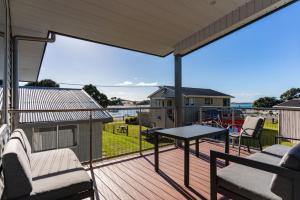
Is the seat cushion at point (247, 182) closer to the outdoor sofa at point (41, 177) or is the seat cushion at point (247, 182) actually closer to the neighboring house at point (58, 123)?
the outdoor sofa at point (41, 177)

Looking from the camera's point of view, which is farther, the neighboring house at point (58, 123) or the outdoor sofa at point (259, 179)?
the neighboring house at point (58, 123)

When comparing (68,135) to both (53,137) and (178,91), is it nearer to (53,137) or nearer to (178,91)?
(53,137)

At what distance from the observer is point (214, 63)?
50.7ft

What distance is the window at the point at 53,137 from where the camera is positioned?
23.3ft

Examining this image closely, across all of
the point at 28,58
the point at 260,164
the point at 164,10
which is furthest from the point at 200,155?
the point at 28,58

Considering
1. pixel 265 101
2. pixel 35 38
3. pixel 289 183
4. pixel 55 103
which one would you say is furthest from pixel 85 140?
pixel 265 101

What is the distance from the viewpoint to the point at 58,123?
21.2ft

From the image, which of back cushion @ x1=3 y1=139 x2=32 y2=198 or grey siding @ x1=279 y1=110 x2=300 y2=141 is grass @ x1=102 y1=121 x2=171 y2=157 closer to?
back cushion @ x1=3 y1=139 x2=32 y2=198

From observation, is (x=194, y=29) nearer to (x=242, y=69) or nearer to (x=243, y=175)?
(x=243, y=175)

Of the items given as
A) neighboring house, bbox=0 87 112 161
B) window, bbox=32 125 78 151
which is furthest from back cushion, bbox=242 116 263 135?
window, bbox=32 125 78 151

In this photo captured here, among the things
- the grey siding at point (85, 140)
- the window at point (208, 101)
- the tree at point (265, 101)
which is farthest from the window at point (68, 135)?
the tree at point (265, 101)

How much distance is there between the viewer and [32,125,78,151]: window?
711cm

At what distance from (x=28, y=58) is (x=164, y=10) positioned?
4.81 meters

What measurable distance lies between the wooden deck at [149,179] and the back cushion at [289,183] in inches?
44.0
